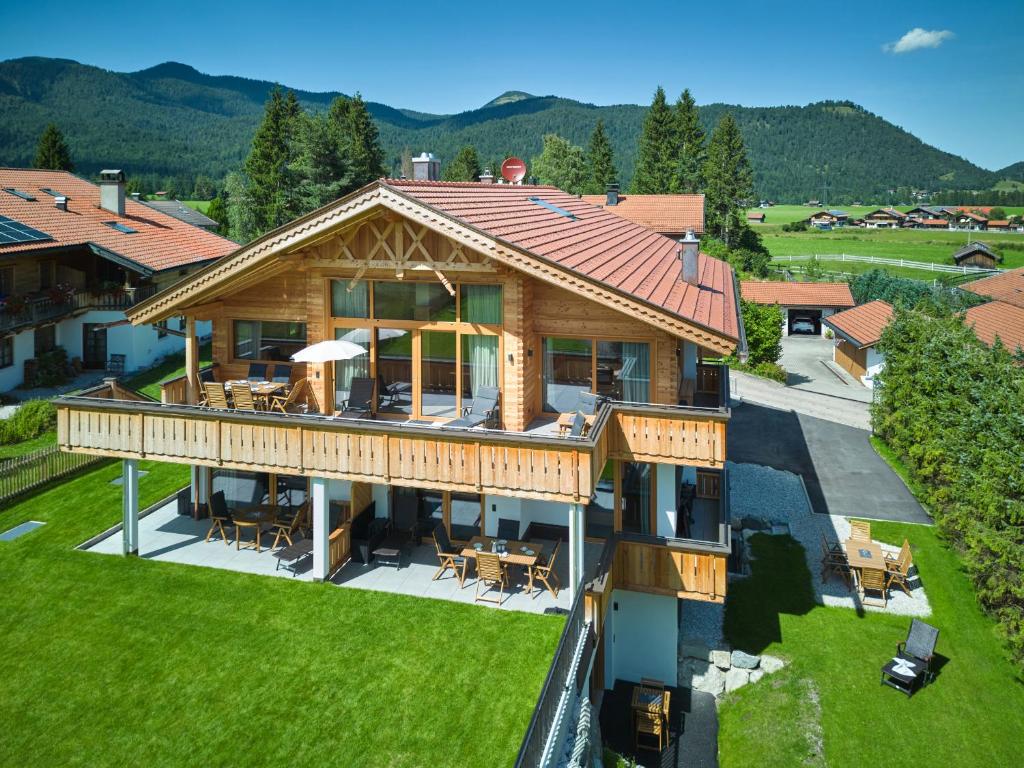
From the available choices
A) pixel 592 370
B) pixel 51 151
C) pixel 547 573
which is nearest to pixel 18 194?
pixel 51 151

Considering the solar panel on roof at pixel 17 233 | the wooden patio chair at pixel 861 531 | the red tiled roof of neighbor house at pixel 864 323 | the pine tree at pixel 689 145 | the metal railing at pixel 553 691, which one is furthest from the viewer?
the pine tree at pixel 689 145

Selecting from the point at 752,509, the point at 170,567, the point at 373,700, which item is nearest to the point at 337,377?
the point at 170,567

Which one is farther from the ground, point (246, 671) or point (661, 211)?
point (661, 211)

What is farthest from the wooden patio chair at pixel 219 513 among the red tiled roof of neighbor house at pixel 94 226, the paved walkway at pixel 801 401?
the paved walkway at pixel 801 401

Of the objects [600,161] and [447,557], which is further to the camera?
[600,161]

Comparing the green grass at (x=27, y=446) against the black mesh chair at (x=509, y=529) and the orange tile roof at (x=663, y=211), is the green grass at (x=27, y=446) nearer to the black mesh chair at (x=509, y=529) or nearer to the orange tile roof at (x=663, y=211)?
the black mesh chair at (x=509, y=529)

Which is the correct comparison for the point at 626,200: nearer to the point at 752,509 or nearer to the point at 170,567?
the point at 752,509

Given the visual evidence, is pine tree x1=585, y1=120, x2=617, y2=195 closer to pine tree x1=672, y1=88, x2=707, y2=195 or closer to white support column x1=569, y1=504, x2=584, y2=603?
pine tree x1=672, y1=88, x2=707, y2=195

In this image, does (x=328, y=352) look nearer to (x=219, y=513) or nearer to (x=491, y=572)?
(x=219, y=513)
